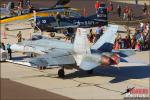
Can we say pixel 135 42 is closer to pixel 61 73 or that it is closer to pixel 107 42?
pixel 107 42

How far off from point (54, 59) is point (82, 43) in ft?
5.64

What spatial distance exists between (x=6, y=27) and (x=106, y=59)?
73.9ft

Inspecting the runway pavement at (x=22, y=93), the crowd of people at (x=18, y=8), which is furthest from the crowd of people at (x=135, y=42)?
the crowd of people at (x=18, y=8)

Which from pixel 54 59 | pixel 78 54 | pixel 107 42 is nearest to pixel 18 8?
pixel 107 42

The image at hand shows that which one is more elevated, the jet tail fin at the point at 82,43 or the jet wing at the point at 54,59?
the jet tail fin at the point at 82,43

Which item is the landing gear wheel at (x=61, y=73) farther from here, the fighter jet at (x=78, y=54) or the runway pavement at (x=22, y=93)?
the runway pavement at (x=22, y=93)

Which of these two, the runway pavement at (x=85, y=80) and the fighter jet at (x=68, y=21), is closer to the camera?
the runway pavement at (x=85, y=80)

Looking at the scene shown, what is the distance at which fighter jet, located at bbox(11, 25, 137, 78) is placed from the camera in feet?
83.6

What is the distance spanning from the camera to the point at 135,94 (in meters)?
23.8

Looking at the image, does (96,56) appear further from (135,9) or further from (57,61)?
(135,9)

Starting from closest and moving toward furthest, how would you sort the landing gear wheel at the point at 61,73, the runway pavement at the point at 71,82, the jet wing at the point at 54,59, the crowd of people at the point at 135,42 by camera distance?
the runway pavement at the point at 71,82, the jet wing at the point at 54,59, the landing gear wheel at the point at 61,73, the crowd of people at the point at 135,42

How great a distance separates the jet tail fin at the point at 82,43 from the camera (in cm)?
2666

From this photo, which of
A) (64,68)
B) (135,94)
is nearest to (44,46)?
(64,68)

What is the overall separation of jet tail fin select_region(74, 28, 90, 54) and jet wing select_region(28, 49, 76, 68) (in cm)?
55
